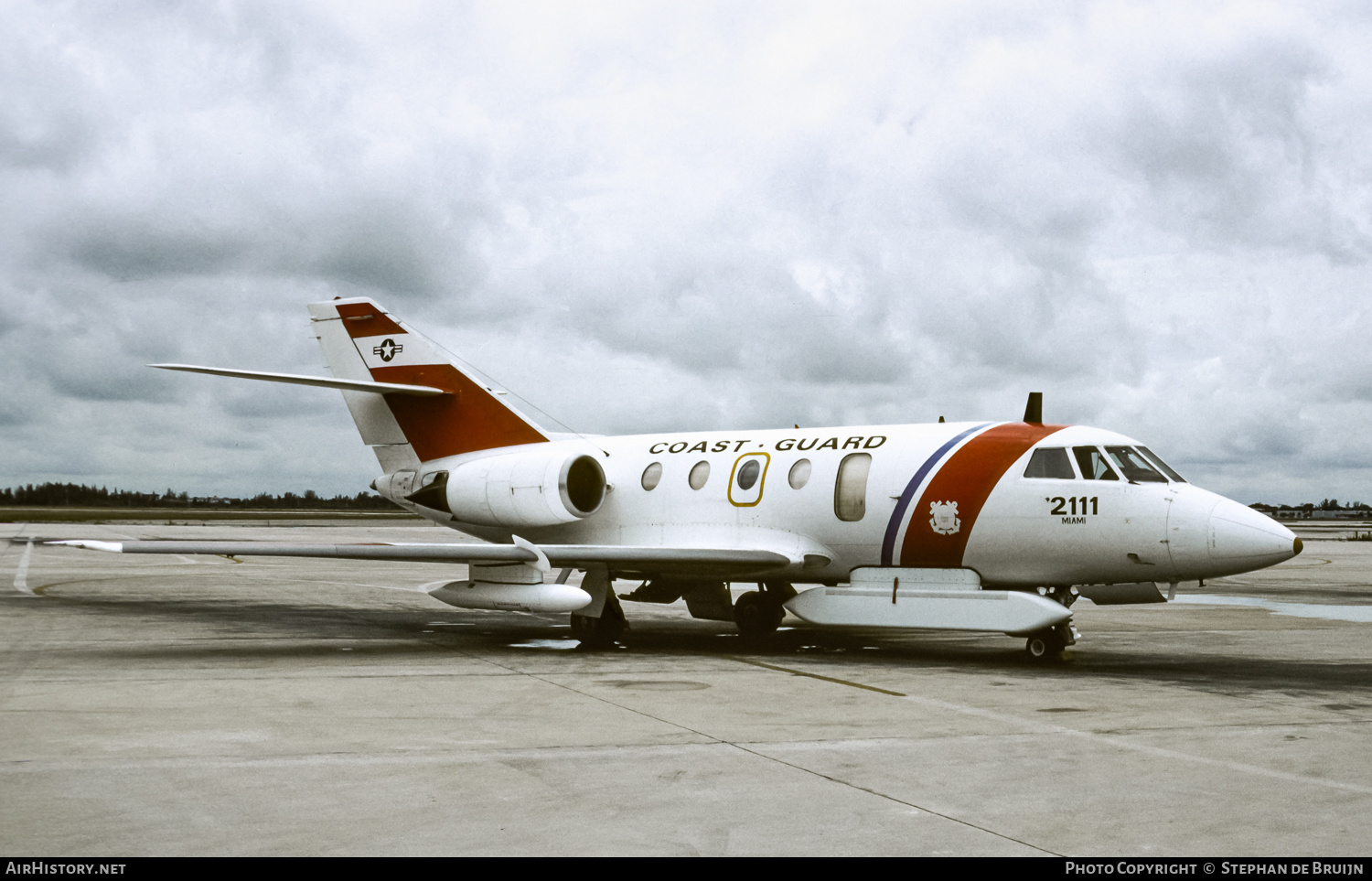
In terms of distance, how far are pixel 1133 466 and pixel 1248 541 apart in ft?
5.06

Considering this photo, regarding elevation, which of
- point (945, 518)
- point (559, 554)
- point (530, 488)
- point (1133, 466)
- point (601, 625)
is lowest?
point (601, 625)

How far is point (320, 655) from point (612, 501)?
17.3ft

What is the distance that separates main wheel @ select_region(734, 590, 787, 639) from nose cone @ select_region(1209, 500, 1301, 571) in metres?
6.49

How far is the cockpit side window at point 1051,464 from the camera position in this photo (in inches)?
578

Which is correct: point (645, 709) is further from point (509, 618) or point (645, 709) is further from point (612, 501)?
point (509, 618)

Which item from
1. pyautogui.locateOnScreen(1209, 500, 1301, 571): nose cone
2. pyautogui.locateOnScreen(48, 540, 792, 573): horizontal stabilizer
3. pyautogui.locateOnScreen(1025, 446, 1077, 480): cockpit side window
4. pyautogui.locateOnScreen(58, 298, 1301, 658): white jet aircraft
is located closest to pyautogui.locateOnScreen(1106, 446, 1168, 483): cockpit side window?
pyautogui.locateOnScreen(58, 298, 1301, 658): white jet aircraft

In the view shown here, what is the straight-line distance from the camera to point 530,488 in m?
18.3

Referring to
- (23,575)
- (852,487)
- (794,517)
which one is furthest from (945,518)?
(23,575)

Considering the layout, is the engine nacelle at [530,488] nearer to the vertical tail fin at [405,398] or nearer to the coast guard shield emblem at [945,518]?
the vertical tail fin at [405,398]

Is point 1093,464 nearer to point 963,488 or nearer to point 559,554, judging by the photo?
point 963,488

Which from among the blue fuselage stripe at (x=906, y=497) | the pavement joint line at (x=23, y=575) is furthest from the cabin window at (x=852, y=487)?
the pavement joint line at (x=23, y=575)

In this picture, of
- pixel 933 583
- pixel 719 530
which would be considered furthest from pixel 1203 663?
pixel 719 530

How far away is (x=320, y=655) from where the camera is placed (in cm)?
1488

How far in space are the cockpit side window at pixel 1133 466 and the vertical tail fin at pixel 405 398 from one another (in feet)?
29.5
